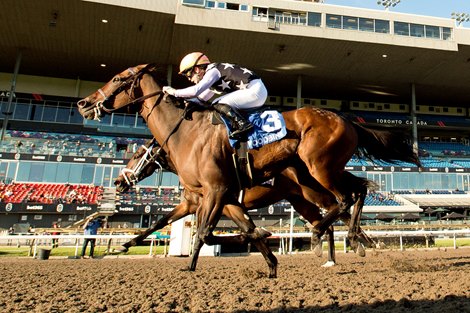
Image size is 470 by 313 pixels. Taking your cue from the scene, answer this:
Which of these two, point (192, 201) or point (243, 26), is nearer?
point (192, 201)

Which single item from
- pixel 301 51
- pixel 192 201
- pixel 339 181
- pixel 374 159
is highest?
pixel 301 51

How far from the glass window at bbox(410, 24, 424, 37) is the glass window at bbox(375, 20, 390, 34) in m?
2.01

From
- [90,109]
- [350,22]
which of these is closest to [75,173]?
[350,22]

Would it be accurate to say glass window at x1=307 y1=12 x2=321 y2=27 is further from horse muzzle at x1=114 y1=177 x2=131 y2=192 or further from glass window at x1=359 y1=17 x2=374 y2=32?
horse muzzle at x1=114 y1=177 x2=131 y2=192

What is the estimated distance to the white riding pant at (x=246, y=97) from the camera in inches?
156

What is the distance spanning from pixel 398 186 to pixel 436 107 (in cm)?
1504

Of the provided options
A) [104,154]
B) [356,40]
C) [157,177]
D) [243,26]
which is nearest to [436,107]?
[356,40]

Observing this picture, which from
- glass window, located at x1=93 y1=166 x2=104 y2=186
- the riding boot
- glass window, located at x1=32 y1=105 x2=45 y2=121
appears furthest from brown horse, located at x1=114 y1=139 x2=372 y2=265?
glass window, located at x1=32 y1=105 x2=45 y2=121

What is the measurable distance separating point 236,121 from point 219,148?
1.10 feet

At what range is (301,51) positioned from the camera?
26.8 metres

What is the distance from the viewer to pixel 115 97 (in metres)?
4.43

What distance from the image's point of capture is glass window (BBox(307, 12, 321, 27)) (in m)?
26.2

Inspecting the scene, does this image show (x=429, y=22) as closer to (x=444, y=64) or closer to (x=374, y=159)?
(x=444, y=64)

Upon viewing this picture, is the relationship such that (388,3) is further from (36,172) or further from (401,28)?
(36,172)
